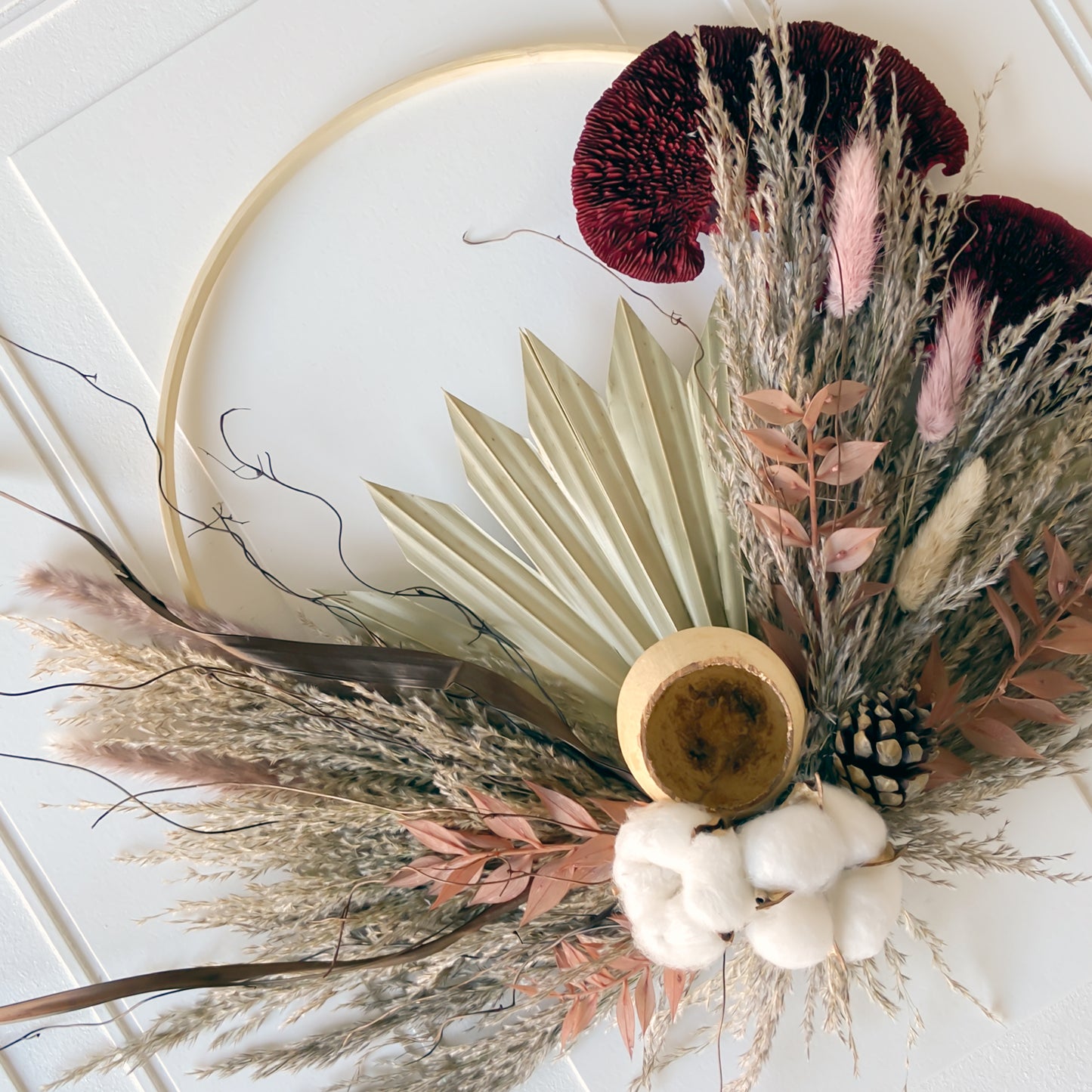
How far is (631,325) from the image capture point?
0.80 metres

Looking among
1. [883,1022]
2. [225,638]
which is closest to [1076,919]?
[883,1022]

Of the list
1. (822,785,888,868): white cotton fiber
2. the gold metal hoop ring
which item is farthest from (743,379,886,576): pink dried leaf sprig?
the gold metal hoop ring

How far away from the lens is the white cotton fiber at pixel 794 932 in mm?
590

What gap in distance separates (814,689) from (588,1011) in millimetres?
341

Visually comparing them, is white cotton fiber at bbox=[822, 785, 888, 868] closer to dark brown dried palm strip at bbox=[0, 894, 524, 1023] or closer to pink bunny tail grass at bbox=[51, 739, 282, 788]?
dark brown dried palm strip at bbox=[0, 894, 524, 1023]

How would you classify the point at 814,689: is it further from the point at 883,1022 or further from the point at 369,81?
the point at 369,81

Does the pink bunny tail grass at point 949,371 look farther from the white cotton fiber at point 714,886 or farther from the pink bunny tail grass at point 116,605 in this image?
the pink bunny tail grass at point 116,605

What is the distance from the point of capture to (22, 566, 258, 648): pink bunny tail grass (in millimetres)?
772

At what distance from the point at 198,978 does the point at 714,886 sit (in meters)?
0.41

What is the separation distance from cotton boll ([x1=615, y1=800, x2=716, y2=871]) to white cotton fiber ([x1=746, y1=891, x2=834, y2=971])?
0.08 meters

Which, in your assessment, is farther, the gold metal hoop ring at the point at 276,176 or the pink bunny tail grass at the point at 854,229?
the gold metal hoop ring at the point at 276,176

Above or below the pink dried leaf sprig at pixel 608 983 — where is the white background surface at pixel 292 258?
above

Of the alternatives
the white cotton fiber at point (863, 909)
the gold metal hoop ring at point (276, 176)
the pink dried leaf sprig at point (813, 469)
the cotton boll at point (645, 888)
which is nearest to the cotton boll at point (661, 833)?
the cotton boll at point (645, 888)

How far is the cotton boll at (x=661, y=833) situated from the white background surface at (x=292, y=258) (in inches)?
14.0
